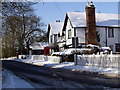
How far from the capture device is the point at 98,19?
4638 centimetres

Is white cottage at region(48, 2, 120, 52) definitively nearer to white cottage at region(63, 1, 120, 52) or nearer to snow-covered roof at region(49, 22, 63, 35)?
white cottage at region(63, 1, 120, 52)

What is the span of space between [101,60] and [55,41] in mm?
35542

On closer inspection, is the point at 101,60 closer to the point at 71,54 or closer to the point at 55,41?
the point at 71,54

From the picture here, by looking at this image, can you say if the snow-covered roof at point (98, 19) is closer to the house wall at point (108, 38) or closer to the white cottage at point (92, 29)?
the white cottage at point (92, 29)

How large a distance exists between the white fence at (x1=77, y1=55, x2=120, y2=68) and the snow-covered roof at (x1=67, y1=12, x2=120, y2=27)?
59.7ft

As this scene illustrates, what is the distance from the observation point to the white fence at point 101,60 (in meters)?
21.2

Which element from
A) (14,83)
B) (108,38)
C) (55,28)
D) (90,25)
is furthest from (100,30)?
(14,83)

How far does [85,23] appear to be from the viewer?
145 feet

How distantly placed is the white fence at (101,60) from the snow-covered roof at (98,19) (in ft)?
59.7

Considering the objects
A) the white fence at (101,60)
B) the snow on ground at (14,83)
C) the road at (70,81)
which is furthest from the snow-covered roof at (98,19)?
the snow on ground at (14,83)

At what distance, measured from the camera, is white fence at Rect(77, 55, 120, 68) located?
21203 millimetres

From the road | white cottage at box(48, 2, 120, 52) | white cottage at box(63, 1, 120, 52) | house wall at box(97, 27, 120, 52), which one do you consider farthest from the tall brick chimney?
the road

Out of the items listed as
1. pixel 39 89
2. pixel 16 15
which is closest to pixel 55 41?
pixel 16 15

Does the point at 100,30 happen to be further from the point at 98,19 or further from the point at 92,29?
the point at 98,19
